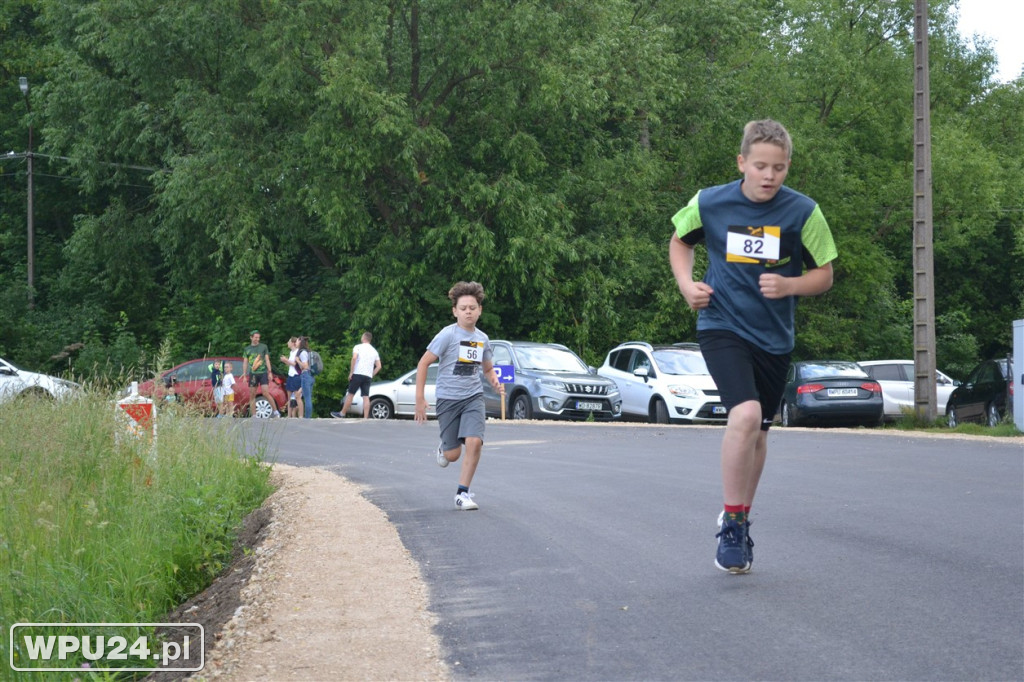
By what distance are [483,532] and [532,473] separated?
447cm

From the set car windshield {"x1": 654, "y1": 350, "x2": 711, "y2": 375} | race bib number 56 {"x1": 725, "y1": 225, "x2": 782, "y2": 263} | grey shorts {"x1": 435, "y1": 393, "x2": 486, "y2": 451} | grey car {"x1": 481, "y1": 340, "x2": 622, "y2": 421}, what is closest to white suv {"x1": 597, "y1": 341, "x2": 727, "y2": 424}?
car windshield {"x1": 654, "y1": 350, "x2": 711, "y2": 375}

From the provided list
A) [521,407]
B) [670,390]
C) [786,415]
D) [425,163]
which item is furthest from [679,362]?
[425,163]

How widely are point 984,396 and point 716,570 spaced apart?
66.8ft

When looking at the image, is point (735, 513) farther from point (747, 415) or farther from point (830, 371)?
point (830, 371)

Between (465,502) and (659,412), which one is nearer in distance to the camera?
(465,502)

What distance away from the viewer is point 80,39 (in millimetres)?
37344

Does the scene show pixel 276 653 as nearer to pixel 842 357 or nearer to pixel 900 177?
pixel 842 357

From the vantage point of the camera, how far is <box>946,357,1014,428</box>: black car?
2517cm

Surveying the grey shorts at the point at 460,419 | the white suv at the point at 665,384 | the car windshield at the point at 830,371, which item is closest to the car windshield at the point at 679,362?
the white suv at the point at 665,384

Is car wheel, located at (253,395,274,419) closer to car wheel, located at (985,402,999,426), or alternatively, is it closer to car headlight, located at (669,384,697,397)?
car headlight, located at (669,384,697,397)

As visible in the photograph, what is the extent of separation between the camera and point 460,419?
34.0 feet

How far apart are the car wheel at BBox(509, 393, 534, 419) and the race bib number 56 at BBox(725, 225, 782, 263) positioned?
747 inches

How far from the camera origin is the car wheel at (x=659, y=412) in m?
25.4

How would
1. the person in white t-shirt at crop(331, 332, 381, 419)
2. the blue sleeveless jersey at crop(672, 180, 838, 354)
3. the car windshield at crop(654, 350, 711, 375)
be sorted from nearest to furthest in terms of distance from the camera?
the blue sleeveless jersey at crop(672, 180, 838, 354), the car windshield at crop(654, 350, 711, 375), the person in white t-shirt at crop(331, 332, 381, 419)
